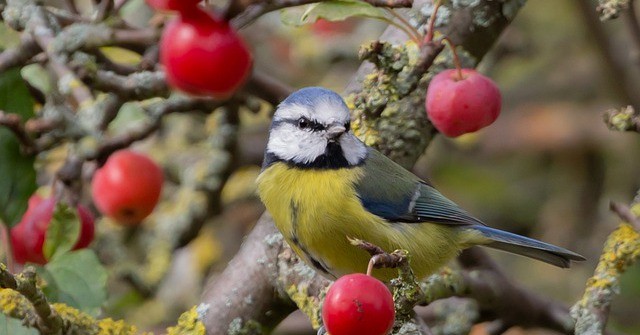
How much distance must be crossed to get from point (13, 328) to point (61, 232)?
0.46 meters

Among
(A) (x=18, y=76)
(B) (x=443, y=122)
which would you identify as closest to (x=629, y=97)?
(B) (x=443, y=122)

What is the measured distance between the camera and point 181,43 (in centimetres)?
179

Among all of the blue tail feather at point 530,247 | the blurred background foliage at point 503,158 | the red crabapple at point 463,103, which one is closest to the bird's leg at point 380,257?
the red crabapple at point 463,103

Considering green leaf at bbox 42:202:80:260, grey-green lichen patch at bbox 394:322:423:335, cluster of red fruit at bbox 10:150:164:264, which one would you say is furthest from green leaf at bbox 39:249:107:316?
grey-green lichen patch at bbox 394:322:423:335

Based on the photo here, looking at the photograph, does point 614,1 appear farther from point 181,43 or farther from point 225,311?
point 225,311

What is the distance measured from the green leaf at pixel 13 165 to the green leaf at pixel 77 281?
0.50 feet

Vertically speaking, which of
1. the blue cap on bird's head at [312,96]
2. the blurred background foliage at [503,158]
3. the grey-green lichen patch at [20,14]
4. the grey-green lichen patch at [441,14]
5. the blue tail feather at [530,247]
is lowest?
the blurred background foliage at [503,158]

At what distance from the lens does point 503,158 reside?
175 inches

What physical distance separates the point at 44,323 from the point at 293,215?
699 mm

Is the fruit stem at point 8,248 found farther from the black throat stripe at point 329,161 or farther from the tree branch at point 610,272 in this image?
the tree branch at point 610,272

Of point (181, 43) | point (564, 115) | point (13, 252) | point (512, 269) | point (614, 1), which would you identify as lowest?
point (512, 269)

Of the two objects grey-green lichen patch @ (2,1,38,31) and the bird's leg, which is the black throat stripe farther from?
the bird's leg

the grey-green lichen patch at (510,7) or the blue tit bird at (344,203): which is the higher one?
the grey-green lichen patch at (510,7)

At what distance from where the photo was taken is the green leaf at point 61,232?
7.22 feet
